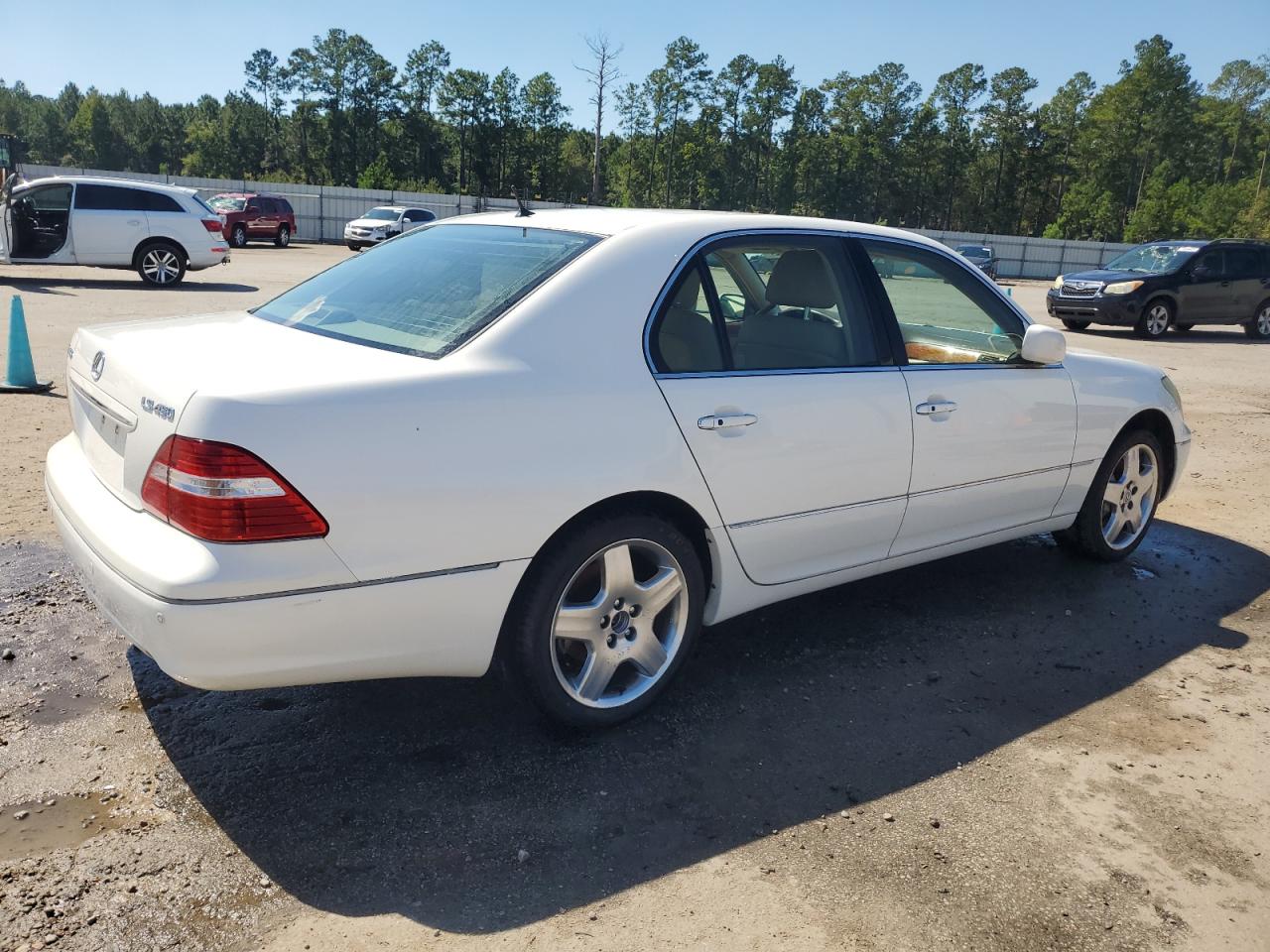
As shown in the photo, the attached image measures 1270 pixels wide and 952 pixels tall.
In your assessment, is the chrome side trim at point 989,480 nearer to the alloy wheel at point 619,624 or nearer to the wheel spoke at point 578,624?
the alloy wheel at point 619,624

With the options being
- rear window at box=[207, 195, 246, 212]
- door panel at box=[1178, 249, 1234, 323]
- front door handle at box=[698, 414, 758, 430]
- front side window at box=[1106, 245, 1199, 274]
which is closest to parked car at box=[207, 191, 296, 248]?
rear window at box=[207, 195, 246, 212]

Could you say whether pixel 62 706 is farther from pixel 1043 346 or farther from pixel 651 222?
pixel 1043 346

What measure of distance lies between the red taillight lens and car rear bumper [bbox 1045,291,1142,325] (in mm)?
18061

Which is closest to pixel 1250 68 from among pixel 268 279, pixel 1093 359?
pixel 268 279

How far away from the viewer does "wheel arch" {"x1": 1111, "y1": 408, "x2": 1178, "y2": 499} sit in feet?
16.7

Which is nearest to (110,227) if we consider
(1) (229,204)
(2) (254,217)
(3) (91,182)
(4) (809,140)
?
(3) (91,182)

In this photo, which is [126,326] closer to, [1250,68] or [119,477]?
[119,477]

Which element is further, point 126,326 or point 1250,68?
point 1250,68

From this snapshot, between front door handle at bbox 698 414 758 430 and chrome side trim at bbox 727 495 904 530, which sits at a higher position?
Result: front door handle at bbox 698 414 758 430

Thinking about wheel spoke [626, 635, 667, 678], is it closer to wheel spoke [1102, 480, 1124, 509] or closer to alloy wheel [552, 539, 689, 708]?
alloy wheel [552, 539, 689, 708]

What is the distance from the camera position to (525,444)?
2.85 metres

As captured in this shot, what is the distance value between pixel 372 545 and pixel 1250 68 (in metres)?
113

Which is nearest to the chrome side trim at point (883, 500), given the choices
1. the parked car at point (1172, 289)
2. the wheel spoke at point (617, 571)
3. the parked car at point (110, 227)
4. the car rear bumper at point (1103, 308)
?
the wheel spoke at point (617, 571)

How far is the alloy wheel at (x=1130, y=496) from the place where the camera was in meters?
5.11
